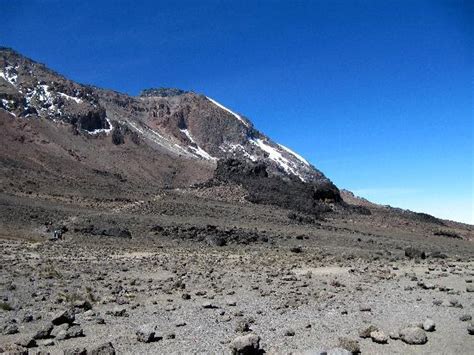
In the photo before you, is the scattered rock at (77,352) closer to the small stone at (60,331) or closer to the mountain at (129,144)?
the small stone at (60,331)

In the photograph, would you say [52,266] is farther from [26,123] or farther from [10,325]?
[26,123]

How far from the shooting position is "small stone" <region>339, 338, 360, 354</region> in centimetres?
930

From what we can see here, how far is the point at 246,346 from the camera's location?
887cm

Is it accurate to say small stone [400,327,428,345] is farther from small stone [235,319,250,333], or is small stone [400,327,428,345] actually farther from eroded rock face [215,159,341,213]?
eroded rock face [215,159,341,213]

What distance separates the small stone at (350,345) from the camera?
30.5ft

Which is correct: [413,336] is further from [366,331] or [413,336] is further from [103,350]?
[103,350]

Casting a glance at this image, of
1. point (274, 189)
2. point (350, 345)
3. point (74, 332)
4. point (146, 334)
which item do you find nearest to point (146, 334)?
point (146, 334)

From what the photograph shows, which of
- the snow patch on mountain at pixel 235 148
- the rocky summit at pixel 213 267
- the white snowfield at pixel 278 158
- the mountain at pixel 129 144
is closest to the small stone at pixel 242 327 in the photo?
the rocky summit at pixel 213 267

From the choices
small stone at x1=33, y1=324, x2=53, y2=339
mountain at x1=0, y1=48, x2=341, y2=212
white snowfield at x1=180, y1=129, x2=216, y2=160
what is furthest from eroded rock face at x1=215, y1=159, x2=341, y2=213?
white snowfield at x1=180, y1=129, x2=216, y2=160

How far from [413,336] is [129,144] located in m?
114

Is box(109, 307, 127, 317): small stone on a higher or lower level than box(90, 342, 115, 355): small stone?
lower

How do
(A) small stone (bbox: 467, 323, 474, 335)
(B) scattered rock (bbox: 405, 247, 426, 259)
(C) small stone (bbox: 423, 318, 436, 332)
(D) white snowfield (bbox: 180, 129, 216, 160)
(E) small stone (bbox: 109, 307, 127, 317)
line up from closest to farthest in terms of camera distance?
(A) small stone (bbox: 467, 323, 474, 335) < (C) small stone (bbox: 423, 318, 436, 332) < (E) small stone (bbox: 109, 307, 127, 317) < (B) scattered rock (bbox: 405, 247, 426, 259) < (D) white snowfield (bbox: 180, 129, 216, 160)

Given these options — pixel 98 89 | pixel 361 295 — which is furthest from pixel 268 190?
pixel 98 89

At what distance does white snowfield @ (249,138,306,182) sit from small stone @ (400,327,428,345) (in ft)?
451
